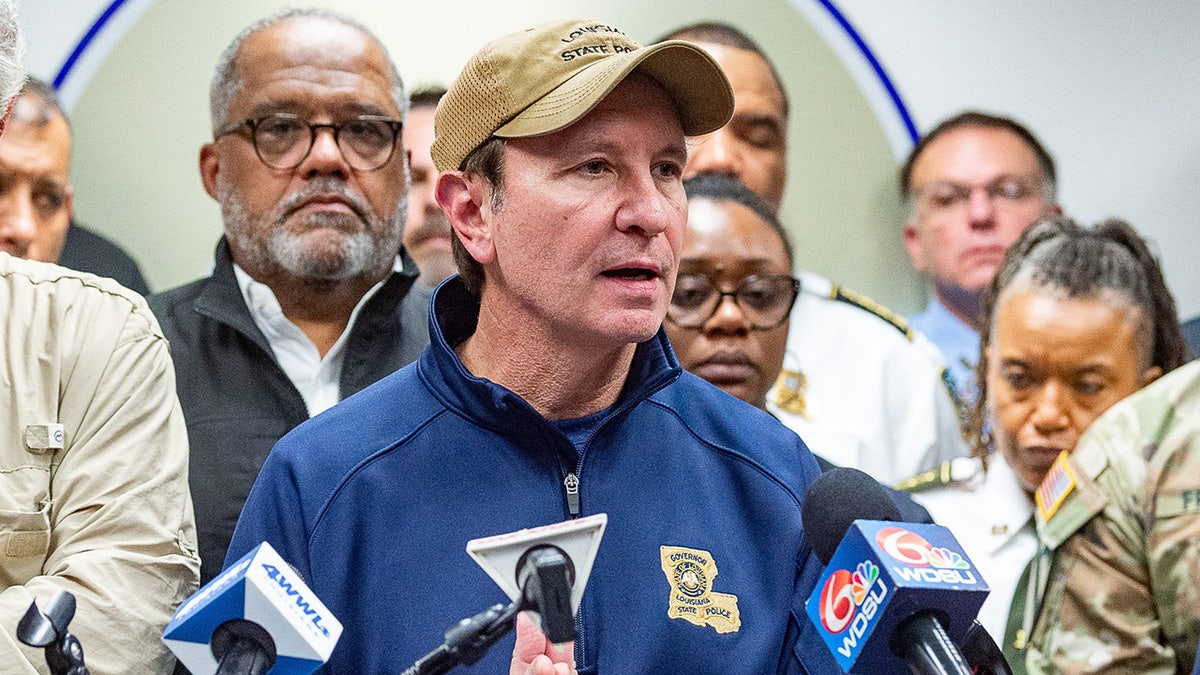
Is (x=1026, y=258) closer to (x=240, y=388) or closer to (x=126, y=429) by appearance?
(x=240, y=388)

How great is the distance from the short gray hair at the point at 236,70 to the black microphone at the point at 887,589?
196cm

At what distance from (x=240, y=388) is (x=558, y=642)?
5.94 ft

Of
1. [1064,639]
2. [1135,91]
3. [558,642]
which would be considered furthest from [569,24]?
[1135,91]

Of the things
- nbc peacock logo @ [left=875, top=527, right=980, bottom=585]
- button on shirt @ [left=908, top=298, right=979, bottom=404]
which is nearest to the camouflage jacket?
button on shirt @ [left=908, top=298, right=979, bottom=404]

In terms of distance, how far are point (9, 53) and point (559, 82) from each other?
2.70 ft

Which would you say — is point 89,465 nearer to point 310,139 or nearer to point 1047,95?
point 310,139

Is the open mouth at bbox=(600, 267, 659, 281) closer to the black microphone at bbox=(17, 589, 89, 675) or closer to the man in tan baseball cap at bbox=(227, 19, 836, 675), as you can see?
the man in tan baseball cap at bbox=(227, 19, 836, 675)

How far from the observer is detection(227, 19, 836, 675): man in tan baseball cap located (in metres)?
2.04

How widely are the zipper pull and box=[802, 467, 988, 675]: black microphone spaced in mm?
402

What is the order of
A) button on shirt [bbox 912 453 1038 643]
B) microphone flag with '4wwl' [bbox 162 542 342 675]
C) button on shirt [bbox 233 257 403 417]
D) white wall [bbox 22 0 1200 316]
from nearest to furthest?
microphone flag with '4wwl' [bbox 162 542 342 675], button on shirt [bbox 233 257 403 417], button on shirt [bbox 912 453 1038 643], white wall [bbox 22 0 1200 316]

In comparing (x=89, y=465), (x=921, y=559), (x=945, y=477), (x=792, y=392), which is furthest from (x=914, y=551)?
(x=792, y=392)

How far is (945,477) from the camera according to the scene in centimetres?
395

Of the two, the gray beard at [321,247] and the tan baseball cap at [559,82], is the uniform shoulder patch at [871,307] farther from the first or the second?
the tan baseball cap at [559,82]

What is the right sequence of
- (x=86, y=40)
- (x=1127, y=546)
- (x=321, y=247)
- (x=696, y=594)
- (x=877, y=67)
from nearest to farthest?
(x=696, y=594) → (x=1127, y=546) → (x=321, y=247) → (x=86, y=40) → (x=877, y=67)
